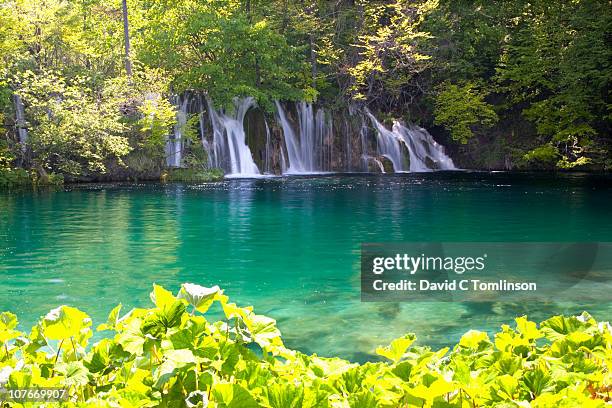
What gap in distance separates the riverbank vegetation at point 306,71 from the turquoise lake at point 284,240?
4543mm

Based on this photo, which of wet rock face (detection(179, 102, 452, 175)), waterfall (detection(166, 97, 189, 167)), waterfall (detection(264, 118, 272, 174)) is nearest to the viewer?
waterfall (detection(166, 97, 189, 167))

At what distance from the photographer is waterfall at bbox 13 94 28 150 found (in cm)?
2730

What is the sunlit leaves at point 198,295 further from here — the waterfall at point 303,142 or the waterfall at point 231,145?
the waterfall at point 231,145

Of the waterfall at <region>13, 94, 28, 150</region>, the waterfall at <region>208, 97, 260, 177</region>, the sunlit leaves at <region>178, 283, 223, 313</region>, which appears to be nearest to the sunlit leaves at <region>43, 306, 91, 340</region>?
the sunlit leaves at <region>178, 283, 223, 313</region>

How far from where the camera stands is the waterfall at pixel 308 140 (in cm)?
3588

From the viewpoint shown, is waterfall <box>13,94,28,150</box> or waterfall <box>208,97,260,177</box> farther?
waterfall <box>208,97,260,177</box>

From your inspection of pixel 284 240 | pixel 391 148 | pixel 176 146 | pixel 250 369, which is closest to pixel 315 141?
pixel 391 148

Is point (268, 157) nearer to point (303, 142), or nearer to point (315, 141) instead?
point (303, 142)

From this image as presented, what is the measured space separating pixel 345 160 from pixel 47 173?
17.1m

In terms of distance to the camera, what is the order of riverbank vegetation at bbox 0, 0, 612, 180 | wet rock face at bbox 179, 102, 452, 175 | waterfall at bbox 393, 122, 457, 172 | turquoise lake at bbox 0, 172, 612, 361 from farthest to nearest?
1. waterfall at bbox 393, 122, 457, 172
2. wet rock face at bbox 179, 102, 452, 175
3. riverbank vegetation at bbox 0, 0, 612, 180
4. turquoise lake at bbox 0, 172, 612, 361

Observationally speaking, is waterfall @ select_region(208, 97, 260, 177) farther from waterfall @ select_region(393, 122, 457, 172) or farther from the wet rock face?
waterfall @ select_region(393, 122, 457, 172)

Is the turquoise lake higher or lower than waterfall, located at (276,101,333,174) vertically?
lower

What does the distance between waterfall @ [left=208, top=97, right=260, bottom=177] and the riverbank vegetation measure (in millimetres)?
1151

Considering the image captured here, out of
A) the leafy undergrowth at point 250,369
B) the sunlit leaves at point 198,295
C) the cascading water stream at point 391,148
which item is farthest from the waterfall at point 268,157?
the sunlit leaves at point 198,295
